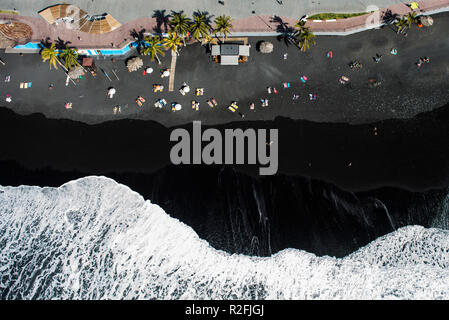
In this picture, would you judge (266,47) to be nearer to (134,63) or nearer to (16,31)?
(134,63)

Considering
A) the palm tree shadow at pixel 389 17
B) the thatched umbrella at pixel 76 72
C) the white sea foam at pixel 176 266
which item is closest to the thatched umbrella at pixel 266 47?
the palm tree shadow at pixel 389 17

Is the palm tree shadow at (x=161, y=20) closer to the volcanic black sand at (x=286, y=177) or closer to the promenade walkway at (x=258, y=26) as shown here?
the promenade walkway at (x=258, y=26)

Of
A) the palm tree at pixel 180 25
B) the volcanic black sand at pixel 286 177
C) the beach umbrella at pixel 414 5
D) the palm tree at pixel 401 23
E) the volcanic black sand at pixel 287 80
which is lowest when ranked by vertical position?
the volcanic black sand at pixel 286 177

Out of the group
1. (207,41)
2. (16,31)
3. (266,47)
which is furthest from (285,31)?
(16,31)

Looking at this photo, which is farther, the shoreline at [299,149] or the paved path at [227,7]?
the paved path at [227,7]

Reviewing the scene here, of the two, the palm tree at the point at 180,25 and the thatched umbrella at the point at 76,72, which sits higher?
the palm tree at the point at 180,25

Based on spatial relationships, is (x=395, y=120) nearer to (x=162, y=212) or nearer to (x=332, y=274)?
(x=332, y=274)
